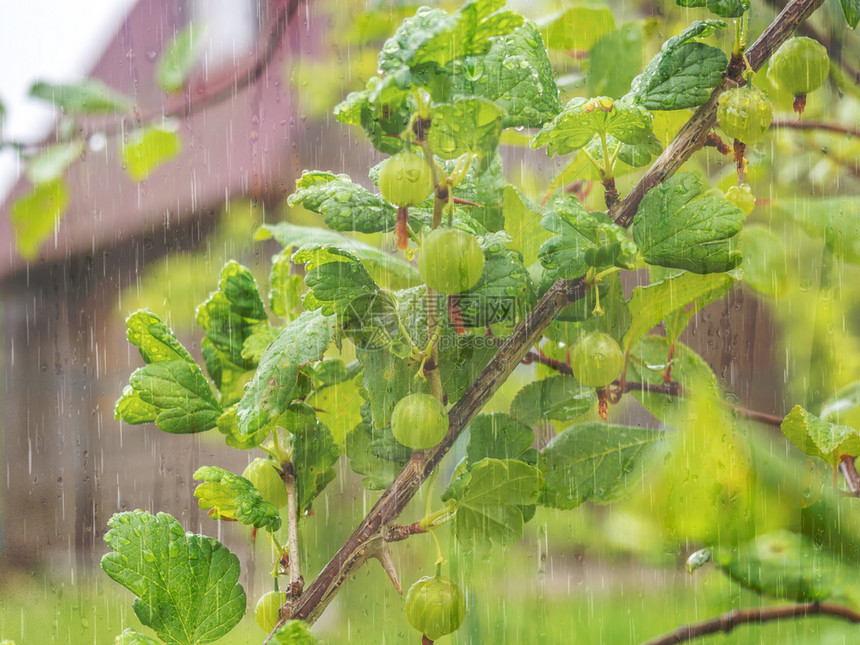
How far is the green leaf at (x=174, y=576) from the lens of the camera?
207 millimetres

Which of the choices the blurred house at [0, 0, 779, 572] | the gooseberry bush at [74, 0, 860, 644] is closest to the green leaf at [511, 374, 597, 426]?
the gooseberry bush at [74, 0, 860, 644]

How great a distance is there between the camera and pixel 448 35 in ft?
0.50

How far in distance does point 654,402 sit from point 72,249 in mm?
687

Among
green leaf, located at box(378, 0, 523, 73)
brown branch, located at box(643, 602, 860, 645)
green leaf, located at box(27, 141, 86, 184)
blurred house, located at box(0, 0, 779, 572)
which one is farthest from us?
blurred house, located at box(0, 0, 779, 572)

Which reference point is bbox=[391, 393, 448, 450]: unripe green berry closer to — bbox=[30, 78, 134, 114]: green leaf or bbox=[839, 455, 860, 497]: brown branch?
bbox=[839, 455, 860, 497]: brown branch

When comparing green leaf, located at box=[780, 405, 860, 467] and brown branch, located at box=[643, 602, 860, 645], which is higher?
green leaf, located at box=[780, 405, 860, 467]

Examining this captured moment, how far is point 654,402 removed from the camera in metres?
0.28

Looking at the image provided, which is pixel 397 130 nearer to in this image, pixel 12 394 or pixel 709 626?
pixel 709 626

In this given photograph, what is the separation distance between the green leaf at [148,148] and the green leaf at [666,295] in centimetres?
44

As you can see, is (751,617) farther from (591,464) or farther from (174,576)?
(174,576)

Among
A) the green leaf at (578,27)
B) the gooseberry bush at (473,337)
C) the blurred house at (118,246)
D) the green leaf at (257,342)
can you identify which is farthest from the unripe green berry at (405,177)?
the blurred house at (118,246)

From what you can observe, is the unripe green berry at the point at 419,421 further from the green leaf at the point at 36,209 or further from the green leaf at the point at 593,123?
the green leaf at the point at 36,209

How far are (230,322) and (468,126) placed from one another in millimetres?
144

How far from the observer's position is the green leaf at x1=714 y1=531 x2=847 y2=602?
268 millimetres
